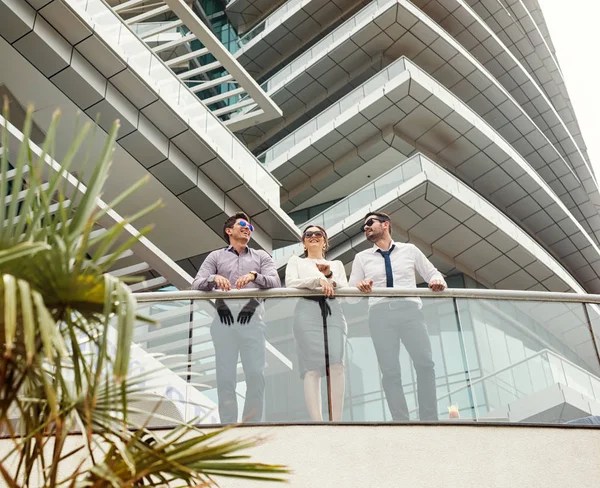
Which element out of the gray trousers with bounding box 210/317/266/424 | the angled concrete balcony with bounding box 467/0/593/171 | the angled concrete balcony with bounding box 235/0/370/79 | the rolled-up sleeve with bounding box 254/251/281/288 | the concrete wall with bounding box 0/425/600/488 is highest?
the angled concrete balcony with bounding box 467/0/593/171

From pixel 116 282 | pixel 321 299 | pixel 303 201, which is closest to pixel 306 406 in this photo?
pixel 321 299

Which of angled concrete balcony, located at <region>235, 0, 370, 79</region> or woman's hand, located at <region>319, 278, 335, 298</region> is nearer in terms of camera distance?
woman's hand, located at <region>319, 278, 335, 298</region>

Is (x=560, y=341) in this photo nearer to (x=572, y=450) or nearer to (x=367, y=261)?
(x=572, y=450)

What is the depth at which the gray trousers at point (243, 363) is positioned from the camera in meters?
5.62

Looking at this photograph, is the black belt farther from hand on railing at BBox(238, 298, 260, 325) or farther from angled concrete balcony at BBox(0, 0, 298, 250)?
angled concrete balcony at BBox(0, 0, 298, 250)

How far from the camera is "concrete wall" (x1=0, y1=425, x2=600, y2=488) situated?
530 centimetres

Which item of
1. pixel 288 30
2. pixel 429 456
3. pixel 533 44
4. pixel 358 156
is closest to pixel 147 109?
pixel 429 456

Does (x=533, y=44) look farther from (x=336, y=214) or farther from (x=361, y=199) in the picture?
(x=336, y=214)

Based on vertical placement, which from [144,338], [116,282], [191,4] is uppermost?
[191,4]

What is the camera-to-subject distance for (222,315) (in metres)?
5.97

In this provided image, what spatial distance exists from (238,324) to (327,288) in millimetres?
735

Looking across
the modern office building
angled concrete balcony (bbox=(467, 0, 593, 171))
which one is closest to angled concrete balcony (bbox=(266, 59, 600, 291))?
the modern office building

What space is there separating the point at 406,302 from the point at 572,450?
1.60m

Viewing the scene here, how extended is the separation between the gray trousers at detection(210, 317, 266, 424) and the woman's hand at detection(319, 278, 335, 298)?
553 millimetres
